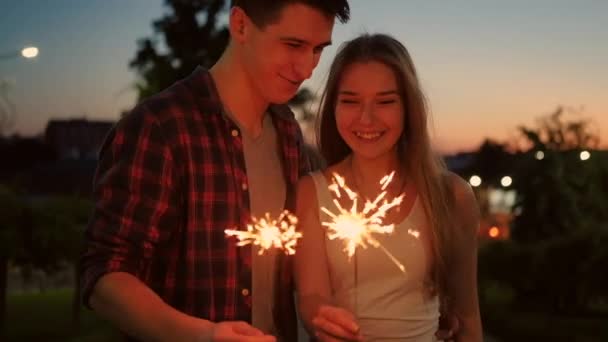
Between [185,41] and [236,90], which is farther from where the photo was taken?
[185,41]

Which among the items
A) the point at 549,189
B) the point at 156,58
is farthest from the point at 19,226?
the point at 549,189

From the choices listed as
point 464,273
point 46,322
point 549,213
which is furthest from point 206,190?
point 549,213

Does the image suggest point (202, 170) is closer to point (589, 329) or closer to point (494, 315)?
point (589, 329)

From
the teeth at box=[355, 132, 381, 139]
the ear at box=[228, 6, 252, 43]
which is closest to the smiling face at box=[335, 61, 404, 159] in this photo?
the teeth at box=[355, 132, 381, 139]

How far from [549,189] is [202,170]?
12601 millimetres

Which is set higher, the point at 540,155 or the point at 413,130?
the point at 540,155

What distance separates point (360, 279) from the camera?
295cm

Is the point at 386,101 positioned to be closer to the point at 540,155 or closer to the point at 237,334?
the point at 237,334

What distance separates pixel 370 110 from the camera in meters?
2.93

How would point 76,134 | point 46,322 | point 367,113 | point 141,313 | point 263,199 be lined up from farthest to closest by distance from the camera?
point 76,134 → point 46,322 → point 367,113 → point 263,199 → point 141,313

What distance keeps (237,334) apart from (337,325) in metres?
0.43

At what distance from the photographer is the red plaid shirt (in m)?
2.38

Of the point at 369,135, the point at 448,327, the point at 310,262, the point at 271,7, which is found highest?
the point at 271,7

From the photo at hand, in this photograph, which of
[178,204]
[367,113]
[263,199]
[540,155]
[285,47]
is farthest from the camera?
[540,155]
